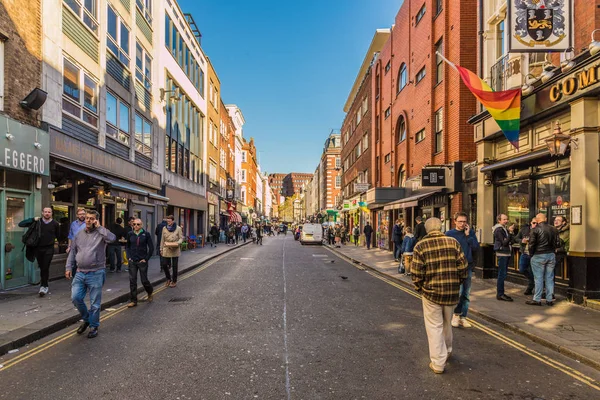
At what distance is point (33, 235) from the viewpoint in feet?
32.2

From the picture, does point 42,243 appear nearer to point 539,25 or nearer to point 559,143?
point 559,143

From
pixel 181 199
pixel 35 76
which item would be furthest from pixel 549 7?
pixel 181 199

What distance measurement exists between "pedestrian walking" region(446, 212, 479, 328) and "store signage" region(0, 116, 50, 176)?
9.46 metres

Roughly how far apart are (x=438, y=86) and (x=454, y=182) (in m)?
5.32

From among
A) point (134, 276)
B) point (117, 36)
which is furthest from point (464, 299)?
point (117, 36)

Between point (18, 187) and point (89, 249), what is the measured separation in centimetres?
559

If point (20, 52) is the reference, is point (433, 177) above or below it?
below

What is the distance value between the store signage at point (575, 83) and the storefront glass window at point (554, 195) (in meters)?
1.86

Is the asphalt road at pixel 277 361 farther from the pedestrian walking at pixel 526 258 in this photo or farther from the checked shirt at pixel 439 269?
the pedestrian walking at pixel 526 258

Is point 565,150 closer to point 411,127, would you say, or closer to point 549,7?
point 549,7

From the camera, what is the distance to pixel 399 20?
27.2m

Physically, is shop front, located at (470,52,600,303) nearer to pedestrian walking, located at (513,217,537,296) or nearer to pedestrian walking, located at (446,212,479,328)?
pedestrian walking, located at (513,217,537,296)

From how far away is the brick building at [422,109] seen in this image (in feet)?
58.4

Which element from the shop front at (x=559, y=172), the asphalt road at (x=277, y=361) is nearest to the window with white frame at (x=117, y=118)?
the asphalt road at (x=277, y=361)
